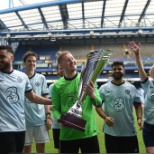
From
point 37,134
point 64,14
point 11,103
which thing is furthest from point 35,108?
point 64,14

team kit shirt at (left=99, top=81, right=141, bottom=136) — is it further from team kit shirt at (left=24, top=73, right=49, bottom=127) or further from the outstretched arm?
team kit shirt at (left=24, top=73, right=49, bottom=127)

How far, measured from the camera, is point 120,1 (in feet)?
82.1

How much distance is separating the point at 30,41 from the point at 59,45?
3417 millimetres

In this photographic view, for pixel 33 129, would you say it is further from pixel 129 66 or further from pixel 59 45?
pixel 59 45

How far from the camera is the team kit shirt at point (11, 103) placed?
243 cm

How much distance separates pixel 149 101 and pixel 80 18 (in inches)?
1061

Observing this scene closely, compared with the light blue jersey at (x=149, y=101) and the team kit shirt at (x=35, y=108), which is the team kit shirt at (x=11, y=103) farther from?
the light blue jersey at (x=149, y=101)

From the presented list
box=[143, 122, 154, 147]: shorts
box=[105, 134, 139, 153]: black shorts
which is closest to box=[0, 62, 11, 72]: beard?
box=[105, 134, 139, 153]: black shorts

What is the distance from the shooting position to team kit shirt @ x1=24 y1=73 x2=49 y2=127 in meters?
3.50

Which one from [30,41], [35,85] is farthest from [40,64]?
[35,85]

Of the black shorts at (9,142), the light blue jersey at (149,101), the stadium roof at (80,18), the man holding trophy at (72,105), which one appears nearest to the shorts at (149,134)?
the light blue jersey at (149,101)

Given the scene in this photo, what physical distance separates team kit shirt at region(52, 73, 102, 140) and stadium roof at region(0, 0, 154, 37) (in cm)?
2216

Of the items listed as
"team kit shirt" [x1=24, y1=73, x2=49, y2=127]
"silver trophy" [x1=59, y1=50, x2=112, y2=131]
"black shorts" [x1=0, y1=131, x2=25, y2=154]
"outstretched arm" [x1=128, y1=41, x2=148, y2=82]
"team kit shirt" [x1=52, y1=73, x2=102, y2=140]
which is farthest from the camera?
"team kit shirt" [x1=24, y1=73, x2=49, y2=127]

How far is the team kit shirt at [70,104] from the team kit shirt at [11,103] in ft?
1.07
